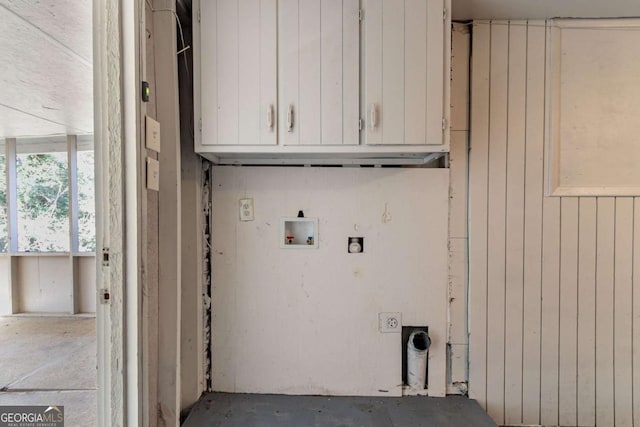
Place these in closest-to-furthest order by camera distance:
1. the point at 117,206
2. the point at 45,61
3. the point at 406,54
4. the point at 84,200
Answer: the point at 117,206
the point at 406,54
the point at 45,61
the point at 84,200

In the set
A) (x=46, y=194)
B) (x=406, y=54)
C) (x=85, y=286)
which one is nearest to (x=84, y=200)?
(x=46, y=194)

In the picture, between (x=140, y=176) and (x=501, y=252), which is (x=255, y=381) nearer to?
(x=140, y=176)

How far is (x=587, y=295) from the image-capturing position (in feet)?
4.72

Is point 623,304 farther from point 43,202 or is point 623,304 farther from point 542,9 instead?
point 43,202

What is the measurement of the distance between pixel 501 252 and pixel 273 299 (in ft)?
4.01

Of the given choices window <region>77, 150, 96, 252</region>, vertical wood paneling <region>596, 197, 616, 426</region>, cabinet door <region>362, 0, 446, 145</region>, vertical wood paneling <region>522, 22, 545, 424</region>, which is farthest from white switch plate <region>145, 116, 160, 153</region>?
window <region>77, 150, 96, 252</region>

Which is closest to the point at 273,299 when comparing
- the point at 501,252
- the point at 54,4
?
the point at 501,252

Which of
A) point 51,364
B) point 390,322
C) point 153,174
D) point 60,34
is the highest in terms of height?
point 60,34

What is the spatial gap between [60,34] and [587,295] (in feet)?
9.68

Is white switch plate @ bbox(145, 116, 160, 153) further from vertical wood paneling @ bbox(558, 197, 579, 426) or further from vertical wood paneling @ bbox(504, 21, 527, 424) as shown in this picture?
vertical wood paneling @ bbox(558, 197, 579, 426)

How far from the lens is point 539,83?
1.44 meters

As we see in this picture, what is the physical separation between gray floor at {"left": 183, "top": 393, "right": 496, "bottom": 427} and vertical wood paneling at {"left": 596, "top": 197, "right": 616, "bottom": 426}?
0.71 metres

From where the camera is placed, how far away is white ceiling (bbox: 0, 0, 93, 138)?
1.23 m

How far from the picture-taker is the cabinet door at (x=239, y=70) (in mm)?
1184
